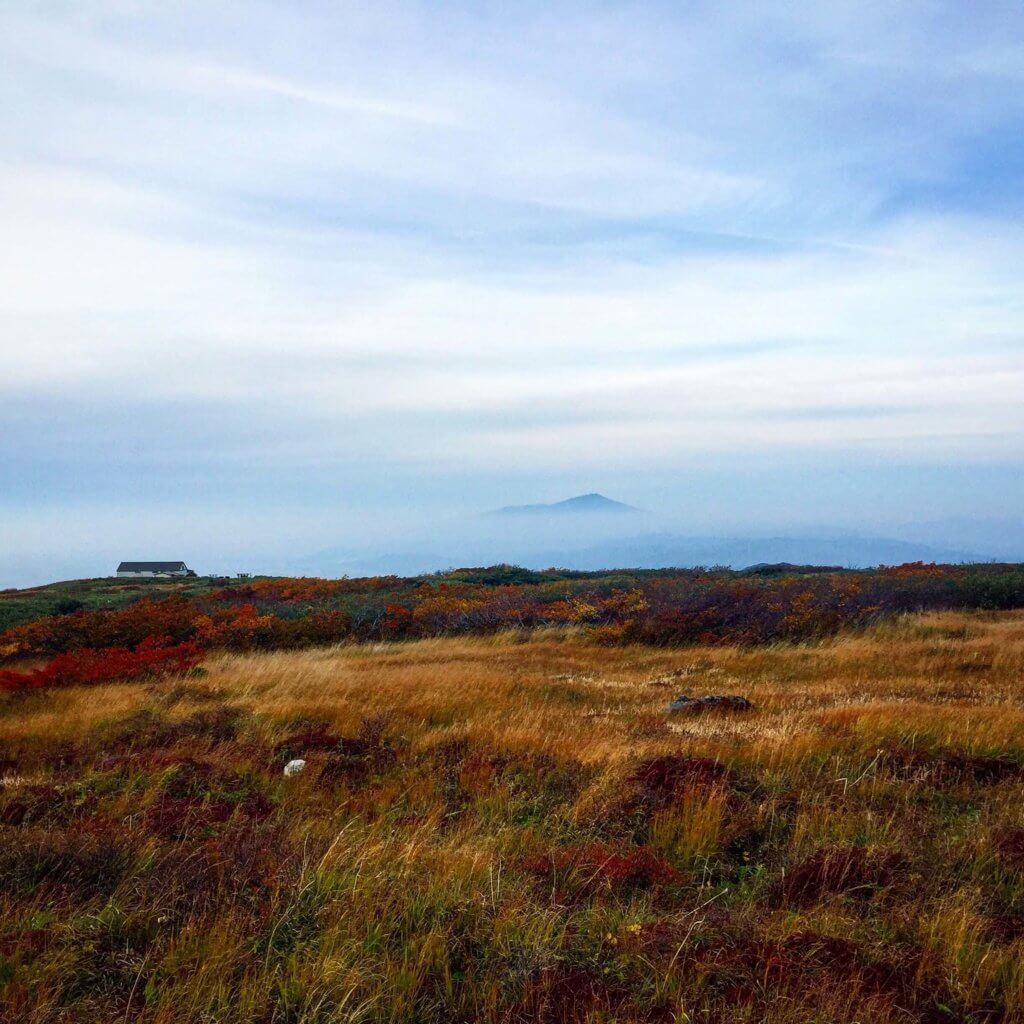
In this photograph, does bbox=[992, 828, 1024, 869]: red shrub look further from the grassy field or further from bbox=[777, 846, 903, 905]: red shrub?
bbox=[777, 846, 903, 905]: red shrub

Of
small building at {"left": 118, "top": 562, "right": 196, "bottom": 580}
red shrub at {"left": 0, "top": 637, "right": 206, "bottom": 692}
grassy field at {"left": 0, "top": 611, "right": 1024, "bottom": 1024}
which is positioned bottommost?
red shrub at {"left": 0, "top": 637, "right": 206, "bottom": 692}

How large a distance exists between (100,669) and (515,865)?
14.1m

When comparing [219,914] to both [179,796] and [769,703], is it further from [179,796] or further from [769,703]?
[769,703]

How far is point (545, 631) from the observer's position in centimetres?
2458

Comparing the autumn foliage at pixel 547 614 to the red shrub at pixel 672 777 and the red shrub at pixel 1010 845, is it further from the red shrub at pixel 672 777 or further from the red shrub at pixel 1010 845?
the red shrub at pixel 1010 845

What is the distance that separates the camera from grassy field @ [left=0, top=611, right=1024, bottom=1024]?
3854mm

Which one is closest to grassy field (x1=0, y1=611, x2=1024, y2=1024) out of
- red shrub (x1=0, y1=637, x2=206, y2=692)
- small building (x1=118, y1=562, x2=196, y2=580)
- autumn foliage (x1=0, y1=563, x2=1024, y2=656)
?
red shrub (x1=0, y1=637, x2=206, y2=692)

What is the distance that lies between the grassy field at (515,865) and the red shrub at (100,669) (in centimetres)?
466

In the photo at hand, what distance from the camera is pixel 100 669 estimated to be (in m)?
16.6

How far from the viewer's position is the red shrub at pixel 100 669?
1560cm

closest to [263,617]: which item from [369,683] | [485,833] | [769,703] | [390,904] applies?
[369,683]

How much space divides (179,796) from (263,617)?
17.8 meters

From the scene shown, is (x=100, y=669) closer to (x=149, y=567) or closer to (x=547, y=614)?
Answer: (x=547, y=614)

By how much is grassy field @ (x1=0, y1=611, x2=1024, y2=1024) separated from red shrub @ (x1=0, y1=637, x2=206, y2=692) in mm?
4660
